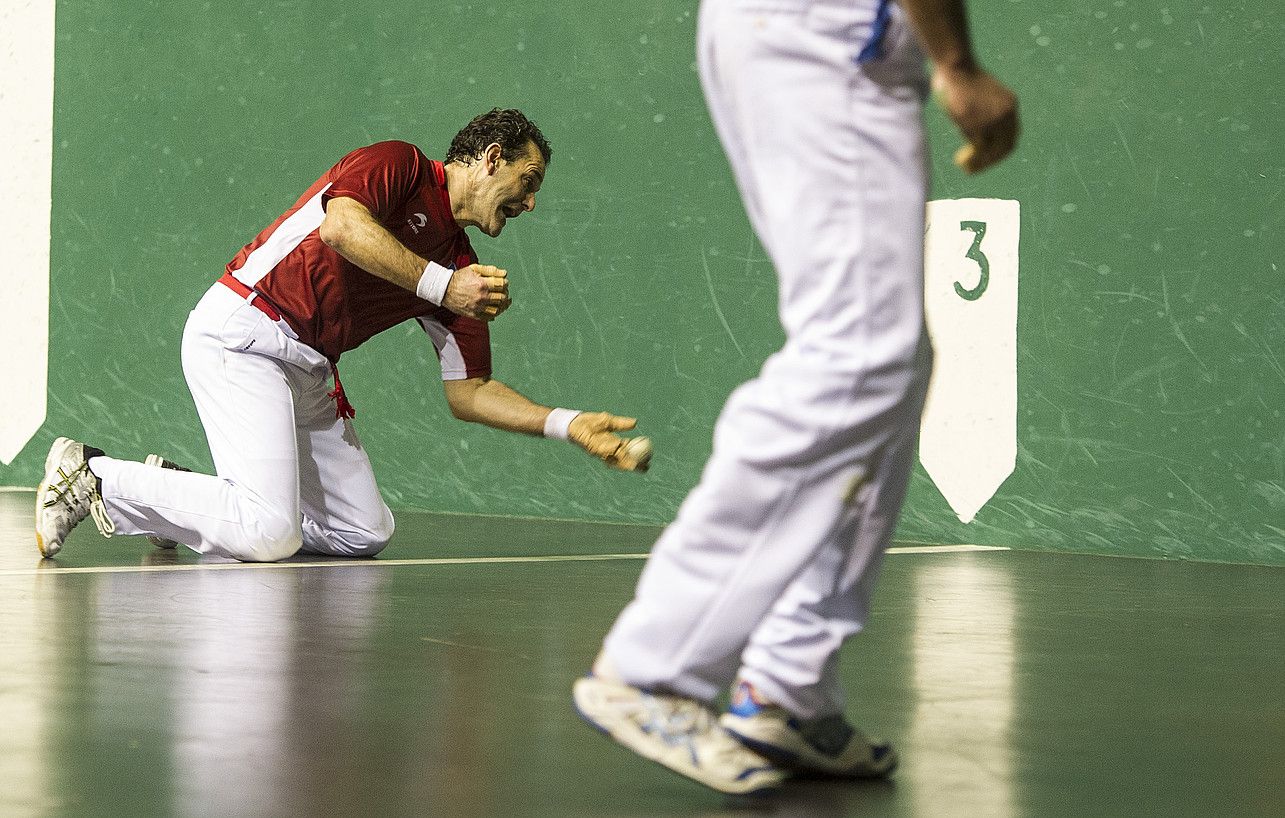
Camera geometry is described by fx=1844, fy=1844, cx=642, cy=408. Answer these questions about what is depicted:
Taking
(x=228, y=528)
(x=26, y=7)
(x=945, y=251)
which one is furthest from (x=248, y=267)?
(x=26, y=7)

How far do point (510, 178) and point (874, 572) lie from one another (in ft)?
6.90

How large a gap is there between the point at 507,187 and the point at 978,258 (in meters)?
1.24

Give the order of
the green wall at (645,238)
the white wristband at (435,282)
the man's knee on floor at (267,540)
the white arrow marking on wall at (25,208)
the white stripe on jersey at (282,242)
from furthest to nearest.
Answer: the white arrow marking on wall at (25,208)
the green wall at (645,238)
the white stripe on jersey at (282,242)
the man's knee on floor at (267,540)
the white wristband at (435,282)

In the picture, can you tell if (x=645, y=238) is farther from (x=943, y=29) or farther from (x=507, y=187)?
(x=943, y=29)

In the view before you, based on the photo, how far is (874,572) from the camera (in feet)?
5.53

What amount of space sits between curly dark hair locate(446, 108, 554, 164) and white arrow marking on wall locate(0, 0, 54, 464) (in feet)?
8.77

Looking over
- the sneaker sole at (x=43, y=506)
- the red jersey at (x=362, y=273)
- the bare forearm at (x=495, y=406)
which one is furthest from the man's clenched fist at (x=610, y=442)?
the sneaker sole at (x=43, y=506)

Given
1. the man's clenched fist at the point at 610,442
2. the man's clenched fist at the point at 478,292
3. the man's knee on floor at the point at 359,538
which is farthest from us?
the man's knee on floor at the point at 359,538

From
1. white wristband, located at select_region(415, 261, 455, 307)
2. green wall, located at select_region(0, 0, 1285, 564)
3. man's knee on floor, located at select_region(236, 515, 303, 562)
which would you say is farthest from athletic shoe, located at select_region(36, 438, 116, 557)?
green wall, located at select_region(0, 0, 1285, 564)

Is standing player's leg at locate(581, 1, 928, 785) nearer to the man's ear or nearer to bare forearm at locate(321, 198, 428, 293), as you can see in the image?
bare forearm at locate(321, 198, 428, 293)

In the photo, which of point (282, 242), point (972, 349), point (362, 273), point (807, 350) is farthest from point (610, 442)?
point (807, 350)

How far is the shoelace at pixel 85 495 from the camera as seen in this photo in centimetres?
362

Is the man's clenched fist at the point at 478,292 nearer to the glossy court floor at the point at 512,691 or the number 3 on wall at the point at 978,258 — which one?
the glossy court floor at the point at 512,691

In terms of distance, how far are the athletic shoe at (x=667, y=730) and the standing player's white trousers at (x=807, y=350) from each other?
2 cm
